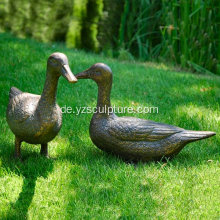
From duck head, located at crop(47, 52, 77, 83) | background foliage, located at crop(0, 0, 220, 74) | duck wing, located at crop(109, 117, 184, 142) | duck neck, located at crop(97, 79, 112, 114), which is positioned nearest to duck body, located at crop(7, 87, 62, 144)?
duck head, located at crop(47, 52, 77, 83)

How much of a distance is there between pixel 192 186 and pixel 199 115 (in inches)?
65.6

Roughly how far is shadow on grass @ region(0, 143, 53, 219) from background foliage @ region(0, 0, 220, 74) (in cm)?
407

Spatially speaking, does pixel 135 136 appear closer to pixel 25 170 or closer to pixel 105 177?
pixel 105 177

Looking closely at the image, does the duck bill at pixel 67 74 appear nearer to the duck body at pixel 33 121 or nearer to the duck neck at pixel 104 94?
the duck body at pixel 33 121

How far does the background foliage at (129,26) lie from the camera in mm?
6895

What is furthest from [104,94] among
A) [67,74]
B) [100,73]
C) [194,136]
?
[194,136]

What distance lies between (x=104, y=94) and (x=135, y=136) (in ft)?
1.68

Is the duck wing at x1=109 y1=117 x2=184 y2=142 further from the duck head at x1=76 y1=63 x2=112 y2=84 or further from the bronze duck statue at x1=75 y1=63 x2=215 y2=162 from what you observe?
the duck head at x1=76 y1=63 x2=112 y2=84

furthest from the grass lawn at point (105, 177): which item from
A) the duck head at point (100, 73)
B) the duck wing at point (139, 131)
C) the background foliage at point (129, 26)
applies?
the background foliage at point (129, 26)

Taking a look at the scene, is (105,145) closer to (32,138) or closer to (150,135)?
(150,135)

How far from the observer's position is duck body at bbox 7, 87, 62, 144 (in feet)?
10.8

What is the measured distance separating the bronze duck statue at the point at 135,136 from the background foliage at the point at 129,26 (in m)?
3.74

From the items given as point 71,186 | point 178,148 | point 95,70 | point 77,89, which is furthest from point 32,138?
point 77,89

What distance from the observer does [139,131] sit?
3.49m
